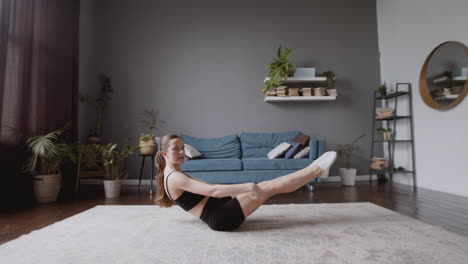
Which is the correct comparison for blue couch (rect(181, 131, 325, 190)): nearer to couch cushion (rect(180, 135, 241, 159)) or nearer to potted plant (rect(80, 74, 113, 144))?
couch cushion (rect(180, 135, 241, 159))

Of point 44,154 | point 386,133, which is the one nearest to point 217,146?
point 44,154

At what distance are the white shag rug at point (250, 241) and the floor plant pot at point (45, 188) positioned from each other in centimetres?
128

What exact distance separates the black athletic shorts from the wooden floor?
46.5 inches

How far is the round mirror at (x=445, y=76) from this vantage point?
3.00m

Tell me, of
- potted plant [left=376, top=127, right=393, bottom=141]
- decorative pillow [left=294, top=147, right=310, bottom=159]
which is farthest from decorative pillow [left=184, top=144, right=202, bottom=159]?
potted plant [left=376, top=127, right=393, bottom=141]

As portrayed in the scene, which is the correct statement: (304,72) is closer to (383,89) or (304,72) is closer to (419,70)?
Result: (383,89)

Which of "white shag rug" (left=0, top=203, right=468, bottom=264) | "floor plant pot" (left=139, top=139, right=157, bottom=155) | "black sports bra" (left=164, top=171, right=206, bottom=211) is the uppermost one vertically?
"floor plant pot" (left=139, top=139, right=157, bottom=155)

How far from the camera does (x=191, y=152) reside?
3.69 metres

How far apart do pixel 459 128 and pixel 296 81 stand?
2.32 metres

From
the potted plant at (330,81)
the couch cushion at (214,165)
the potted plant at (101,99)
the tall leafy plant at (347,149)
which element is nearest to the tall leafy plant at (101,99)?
the potted plant at (101,99)

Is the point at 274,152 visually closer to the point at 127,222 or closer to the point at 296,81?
the point at 296,81

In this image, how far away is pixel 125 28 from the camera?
4.61 meters

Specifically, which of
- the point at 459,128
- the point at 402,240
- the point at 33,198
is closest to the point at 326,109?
the point at 459,128

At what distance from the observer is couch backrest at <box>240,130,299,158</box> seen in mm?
4129
